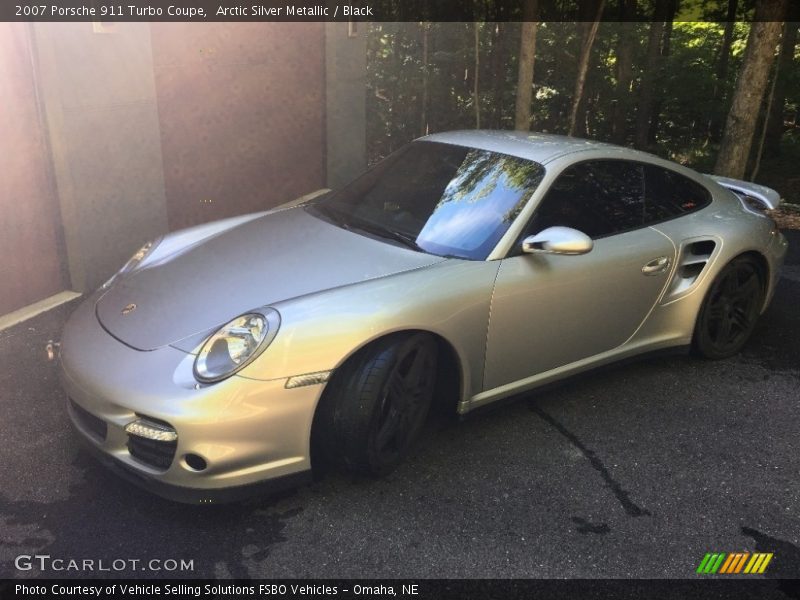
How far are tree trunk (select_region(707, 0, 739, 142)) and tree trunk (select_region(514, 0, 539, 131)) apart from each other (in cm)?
665

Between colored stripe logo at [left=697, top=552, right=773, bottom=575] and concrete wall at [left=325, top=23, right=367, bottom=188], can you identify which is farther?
concrete wall at [left=325, top=23, right=367, bottom=188]

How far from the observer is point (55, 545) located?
257 centimetres

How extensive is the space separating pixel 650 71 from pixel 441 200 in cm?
1265

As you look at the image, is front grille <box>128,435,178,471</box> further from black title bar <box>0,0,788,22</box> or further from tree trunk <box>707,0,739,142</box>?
tree trunk <box>707,0,739,142</box>

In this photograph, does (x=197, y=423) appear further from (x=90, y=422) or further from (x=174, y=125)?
(x=174, y=125)

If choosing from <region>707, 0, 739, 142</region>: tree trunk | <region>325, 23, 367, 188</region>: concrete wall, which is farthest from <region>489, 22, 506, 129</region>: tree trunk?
<region>325, 23, 367, 188</region>: concrete wall

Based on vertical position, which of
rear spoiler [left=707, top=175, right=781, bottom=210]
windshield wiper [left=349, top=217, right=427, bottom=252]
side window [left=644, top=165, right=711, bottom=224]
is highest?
side window [left=644, top=165, right=711, bottom=224]

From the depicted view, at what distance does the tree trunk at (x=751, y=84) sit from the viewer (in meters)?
7.66

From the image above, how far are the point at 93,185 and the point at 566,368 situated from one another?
12.2 ft

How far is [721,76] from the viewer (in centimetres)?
1480

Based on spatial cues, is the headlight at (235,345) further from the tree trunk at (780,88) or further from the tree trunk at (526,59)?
the tree trunk at (780,88)

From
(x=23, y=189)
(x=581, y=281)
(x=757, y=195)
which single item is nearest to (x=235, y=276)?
(x=581, y=281)

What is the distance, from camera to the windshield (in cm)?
331

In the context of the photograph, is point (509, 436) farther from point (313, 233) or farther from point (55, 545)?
point (55, 545)
